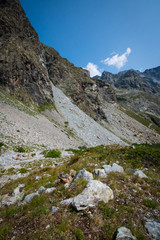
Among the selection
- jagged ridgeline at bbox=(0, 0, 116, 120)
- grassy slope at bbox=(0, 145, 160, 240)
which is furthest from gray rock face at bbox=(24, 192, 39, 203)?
jagged ridgeline at bbox=(0, 0, 116, 120)

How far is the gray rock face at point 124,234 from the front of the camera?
3.29 metres

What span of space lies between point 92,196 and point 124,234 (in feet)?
5.35

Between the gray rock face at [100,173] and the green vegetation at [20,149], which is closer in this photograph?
the gray rock face at [100,173]

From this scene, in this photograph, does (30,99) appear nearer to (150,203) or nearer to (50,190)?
(50,190)

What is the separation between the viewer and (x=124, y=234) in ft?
11.1

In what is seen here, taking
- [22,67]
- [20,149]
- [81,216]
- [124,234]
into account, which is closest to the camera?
[124,234]

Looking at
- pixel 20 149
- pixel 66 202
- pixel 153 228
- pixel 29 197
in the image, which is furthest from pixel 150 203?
pixel 20 149

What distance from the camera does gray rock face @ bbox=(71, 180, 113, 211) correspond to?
174 inches

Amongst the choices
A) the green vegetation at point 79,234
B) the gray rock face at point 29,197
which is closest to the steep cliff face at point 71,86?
the gray rock face at point 29,197

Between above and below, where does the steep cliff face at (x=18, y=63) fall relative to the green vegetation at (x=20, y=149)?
above

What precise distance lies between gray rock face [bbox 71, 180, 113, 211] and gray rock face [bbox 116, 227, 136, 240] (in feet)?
3.99

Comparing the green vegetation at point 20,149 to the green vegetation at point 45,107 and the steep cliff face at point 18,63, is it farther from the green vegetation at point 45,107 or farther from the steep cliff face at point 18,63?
the steep cliff face at point 18,63

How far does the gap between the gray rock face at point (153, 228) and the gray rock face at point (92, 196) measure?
1549mm

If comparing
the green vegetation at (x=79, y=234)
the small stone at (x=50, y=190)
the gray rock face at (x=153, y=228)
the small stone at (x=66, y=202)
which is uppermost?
the gray rock face at (x=153, y=228)
